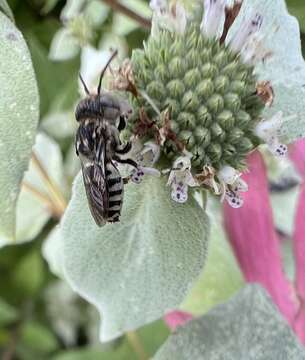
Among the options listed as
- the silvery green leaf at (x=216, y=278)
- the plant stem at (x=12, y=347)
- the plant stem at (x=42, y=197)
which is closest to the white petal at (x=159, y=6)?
the silvery green leaf at (x=216, y=278)

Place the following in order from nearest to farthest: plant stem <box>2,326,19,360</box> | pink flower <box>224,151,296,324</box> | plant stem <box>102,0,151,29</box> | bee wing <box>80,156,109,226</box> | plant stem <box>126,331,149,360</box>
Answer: bee wing <box>80,156,109,226</box> < pink flower <box>224,151,296,324</box> < plant stem <box>102,0,151,29</box> < plant stem <box>126,331,149,360</box> < plant stem <box>2,326,19,360</box>

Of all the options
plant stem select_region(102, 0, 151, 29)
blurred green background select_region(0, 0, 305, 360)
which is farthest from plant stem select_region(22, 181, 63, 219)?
plant stem select_region(102, 0, 151, 29)

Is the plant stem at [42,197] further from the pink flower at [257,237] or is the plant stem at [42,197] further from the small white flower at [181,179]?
the small white flower at [181,179]

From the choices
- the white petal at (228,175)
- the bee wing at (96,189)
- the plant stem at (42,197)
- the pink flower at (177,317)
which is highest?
the white petal at (228,175)

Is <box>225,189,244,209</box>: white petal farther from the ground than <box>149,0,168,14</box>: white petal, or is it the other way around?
<box>149,0,168,14</box>: white petal

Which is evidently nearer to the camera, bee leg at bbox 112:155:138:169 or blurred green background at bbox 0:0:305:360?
bee leg at bbox 112:155:138:169

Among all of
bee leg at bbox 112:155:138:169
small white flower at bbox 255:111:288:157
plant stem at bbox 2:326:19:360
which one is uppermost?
small white flower at bbox 255:111:288:157

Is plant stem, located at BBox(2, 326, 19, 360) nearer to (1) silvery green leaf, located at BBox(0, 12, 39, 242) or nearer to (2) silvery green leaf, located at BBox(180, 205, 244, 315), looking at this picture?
(2) silvery green leaf, located at BBox(180, 205, 244, 315)

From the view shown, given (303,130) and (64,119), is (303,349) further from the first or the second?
(64,119)
